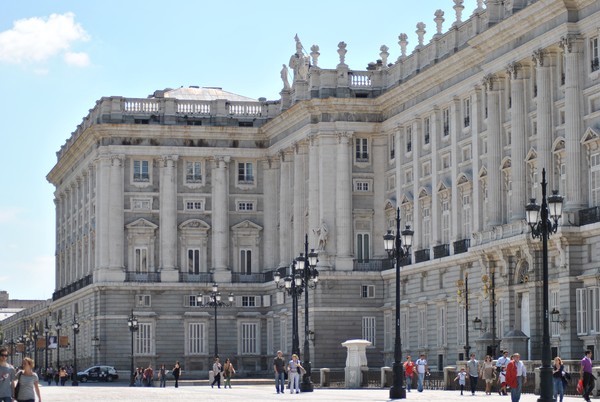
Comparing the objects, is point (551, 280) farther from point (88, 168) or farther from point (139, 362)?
point (88, 168)

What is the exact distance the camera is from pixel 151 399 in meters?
67.9

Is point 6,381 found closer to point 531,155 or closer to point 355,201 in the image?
point 531,155

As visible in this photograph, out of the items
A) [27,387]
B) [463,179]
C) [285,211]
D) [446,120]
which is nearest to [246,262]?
[285,211]

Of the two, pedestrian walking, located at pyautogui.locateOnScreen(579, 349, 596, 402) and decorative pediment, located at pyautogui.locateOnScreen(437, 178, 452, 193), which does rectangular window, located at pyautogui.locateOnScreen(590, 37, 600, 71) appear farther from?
pedestrian walking, located at pyautogui.locateOnScreen(579, 349, 596, 402)

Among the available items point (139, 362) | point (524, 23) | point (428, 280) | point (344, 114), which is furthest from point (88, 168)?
point (524, 23)

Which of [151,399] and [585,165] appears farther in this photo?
[585,165]

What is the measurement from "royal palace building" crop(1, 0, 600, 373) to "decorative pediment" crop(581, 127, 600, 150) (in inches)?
6.2

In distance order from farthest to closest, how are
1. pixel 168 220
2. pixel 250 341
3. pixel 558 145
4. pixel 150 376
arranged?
pixel 250 341 → pixel 168 220 → pixel 150 376 → pixel 558 145

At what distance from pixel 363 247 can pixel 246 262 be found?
1730 cm

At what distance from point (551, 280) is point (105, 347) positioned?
→ 5102cm

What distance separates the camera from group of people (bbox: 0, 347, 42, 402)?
1542 inches

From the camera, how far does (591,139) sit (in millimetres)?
78438

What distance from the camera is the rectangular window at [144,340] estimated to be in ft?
409

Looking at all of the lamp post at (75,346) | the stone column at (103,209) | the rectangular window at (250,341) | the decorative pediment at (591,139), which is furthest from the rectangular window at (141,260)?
the decorative pediment at (591,139)
